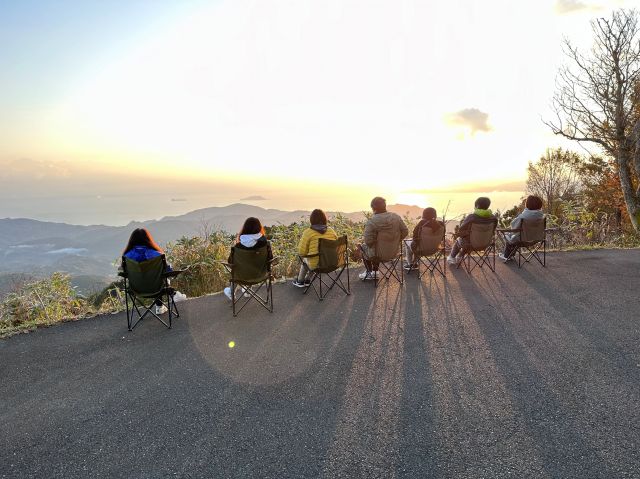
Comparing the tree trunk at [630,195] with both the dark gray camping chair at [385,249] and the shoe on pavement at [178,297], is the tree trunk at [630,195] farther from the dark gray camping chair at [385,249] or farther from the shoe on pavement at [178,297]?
the shoe on pavement at [178,297]

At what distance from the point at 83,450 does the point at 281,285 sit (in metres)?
4.59

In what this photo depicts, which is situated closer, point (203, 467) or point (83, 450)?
point (203, 467)

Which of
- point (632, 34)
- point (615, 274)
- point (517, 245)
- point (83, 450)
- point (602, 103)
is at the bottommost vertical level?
point (83, 450)

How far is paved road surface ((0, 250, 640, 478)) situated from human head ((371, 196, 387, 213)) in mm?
1759

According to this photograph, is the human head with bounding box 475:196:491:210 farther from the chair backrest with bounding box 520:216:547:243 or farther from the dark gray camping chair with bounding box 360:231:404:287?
the dark gray camping chair with bounding box 360:231:404:287

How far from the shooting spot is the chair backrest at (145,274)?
509cm

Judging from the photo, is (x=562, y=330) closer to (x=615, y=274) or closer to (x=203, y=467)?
(x=615, y=274)

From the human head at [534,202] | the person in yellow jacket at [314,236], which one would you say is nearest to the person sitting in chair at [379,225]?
the person in yellow jacket at [314,236]

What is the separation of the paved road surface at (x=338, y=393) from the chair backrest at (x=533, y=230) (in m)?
1.95

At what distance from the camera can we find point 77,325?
546 cm

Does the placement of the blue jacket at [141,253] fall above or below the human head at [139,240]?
below

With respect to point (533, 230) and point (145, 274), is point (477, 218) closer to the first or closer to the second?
point (533, 230)

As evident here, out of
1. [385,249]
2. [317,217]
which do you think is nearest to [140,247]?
[317,217]

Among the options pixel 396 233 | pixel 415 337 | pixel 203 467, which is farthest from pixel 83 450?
pixel 396 233
